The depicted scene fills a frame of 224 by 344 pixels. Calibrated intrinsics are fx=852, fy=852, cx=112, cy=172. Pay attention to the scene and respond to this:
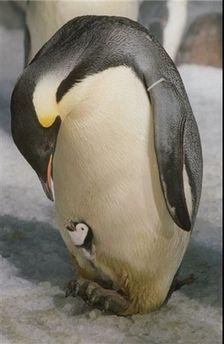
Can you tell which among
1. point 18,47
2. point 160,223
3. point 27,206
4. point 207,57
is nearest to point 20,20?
point 18,47

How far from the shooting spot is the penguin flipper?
823 mm

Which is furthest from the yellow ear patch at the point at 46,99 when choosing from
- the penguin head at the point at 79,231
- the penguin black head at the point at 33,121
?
the penguin head at the point at 79,231

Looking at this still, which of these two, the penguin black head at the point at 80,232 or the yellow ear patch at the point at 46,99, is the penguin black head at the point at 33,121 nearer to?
the yellow ear patch at the point at 46,99

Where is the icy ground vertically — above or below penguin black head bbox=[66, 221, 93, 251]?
below

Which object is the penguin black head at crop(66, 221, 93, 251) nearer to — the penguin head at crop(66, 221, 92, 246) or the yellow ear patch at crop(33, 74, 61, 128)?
the penguin head at crop(66, 221, 92, 246)

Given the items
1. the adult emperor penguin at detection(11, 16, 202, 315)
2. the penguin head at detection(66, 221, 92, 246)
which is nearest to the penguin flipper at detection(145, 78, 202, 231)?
the adult emperor penguin at detection(11, 16, 202, 315)

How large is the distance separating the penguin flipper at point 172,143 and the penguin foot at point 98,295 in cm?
12

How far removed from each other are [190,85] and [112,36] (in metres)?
0.80

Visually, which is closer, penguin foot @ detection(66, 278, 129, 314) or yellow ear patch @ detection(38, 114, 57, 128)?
yellow ear patch @ detection(38, 114, 57, 128)

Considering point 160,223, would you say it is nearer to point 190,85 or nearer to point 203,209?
point 203,209

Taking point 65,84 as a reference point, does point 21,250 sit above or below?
below

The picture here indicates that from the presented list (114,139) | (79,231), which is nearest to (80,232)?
(79,231)

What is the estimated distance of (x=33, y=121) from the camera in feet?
2.51

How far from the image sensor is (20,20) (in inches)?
50.3
